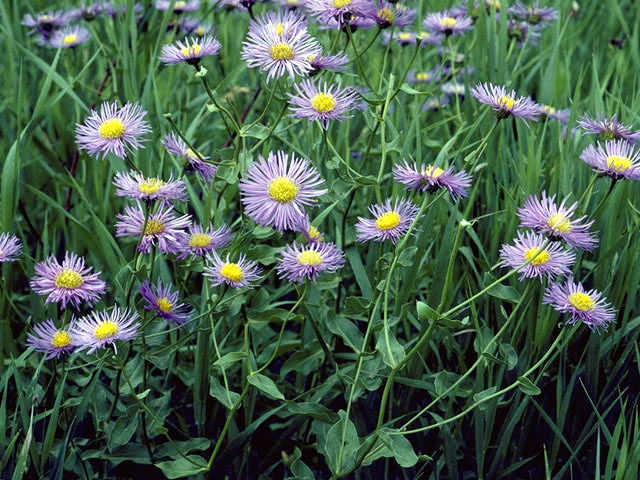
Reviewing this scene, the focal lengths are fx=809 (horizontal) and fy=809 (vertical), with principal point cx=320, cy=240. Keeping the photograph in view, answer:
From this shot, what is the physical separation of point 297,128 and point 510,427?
916mm

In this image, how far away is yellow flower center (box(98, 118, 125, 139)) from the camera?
37.9 inches

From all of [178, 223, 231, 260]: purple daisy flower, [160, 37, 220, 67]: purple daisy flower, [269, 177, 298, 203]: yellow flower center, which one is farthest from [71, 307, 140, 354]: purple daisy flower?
[160, 37, 220, 67]: purple daisy flower

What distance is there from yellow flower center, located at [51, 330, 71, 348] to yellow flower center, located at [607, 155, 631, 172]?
670mm

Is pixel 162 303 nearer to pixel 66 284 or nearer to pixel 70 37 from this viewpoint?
pixel 66 284

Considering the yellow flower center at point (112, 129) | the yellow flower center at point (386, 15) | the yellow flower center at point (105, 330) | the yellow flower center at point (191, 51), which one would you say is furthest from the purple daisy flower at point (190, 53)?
the yellow flower center at point (105, 330)

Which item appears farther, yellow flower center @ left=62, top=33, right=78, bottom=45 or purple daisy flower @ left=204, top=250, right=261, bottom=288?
yellow flower center @ left=62, top=33, right=78, bottom=45

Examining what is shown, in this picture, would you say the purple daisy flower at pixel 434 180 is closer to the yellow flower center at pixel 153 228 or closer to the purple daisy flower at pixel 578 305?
the purple daisy flower at pixel 578 305

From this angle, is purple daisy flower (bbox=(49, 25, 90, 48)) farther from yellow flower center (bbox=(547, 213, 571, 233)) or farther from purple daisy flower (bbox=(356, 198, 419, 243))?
yellow flower center (bbox=(547, 213, 571, 233))

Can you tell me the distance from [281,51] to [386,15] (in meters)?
0.20

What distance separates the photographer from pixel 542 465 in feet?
3.61

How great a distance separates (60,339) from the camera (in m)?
0.94

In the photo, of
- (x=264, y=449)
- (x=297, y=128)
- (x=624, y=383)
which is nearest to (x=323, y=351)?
(x=264, y=449)

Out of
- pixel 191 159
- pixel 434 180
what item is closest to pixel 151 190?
pixel 191 159

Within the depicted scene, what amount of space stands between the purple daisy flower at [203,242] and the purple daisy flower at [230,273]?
33mm
